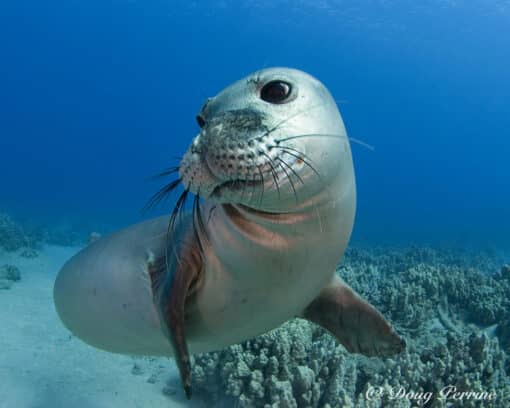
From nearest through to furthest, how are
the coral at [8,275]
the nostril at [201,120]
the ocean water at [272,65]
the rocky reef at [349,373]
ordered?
the nostril at [201,120], the rocky reef at [349,373], the ocean water at [272,65], the coral at [8,275]

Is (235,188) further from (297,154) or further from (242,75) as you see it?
(242,75)

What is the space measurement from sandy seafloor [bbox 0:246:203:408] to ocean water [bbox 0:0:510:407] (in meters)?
0.04

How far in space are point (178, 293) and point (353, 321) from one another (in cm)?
146

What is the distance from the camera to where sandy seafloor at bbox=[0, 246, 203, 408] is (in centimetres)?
396

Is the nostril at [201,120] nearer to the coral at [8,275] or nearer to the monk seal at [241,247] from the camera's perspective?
the monk seal at [241,247]

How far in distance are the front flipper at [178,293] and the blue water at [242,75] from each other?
4745cm

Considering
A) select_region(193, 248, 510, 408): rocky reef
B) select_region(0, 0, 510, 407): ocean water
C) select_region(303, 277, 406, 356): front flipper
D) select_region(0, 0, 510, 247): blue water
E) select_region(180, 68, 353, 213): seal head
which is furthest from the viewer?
select_region(0, 0, 510, 247): blue water

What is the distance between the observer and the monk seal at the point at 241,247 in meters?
1.56

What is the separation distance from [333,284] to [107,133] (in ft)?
412

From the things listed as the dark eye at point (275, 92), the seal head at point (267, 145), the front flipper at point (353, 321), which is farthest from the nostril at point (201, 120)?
the front flipper at point (353, 321)

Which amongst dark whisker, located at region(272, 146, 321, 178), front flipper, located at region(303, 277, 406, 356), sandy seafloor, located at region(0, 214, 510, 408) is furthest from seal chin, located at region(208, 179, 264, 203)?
sandy seafloor, located at region(0, 214, 510, 408)

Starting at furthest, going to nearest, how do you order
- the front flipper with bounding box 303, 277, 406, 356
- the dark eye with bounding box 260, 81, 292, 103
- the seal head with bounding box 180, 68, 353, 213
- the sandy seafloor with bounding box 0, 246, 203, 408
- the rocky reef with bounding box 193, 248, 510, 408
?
the sandy seafloor with bounding box 0, 246, 203, 408
the rocky reef with bounding box 193, 248, 510, 408
the front flipper with bounding box 303, 277, 406, 356
the dark eye with bounding box 260, 81, 292, 103
the seal head with bounding box 180, 68, 353, 213

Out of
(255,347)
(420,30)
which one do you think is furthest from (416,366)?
(420,30)

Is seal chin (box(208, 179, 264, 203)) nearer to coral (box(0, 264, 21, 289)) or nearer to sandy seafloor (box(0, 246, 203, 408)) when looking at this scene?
sandy seafloor (box(0, 246, 203, 408))
